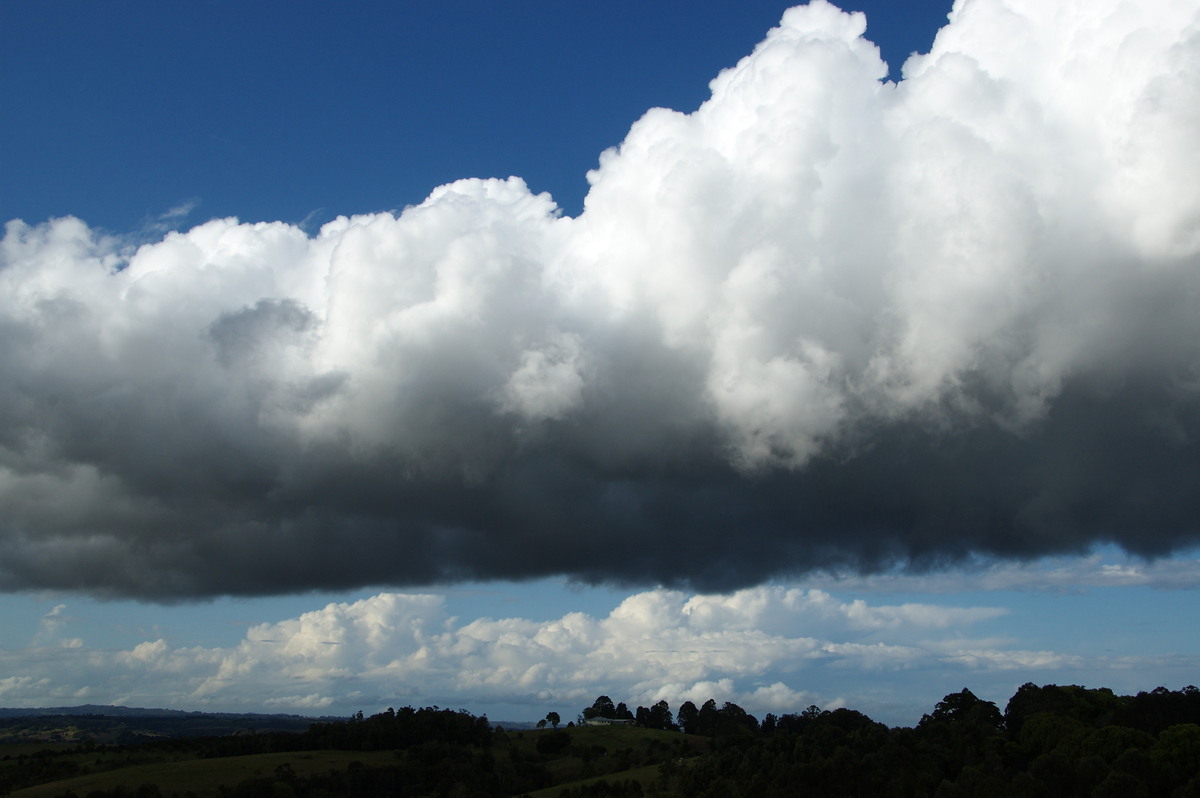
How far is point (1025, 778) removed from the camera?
16262 cm

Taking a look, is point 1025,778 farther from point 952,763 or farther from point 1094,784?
point 952,763

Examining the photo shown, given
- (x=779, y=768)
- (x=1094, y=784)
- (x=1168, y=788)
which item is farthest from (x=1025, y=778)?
(x=779, y=768)

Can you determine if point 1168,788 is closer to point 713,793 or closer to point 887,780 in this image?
point 887,780

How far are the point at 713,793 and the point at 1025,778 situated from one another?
58.8 meters

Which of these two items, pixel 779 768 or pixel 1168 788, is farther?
pixel 779 768

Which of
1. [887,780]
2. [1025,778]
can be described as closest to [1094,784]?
[1025,778]

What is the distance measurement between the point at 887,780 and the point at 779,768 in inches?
858

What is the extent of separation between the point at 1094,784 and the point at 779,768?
197 feet

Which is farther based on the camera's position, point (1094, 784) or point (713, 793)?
point (713, 793)

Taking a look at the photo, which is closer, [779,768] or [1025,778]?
[1025,778]

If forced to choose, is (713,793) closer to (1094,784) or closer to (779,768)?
(779,768)

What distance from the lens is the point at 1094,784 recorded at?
527 feet

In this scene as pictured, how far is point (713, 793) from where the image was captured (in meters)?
192

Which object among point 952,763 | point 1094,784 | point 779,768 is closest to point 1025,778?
point 1094,784
